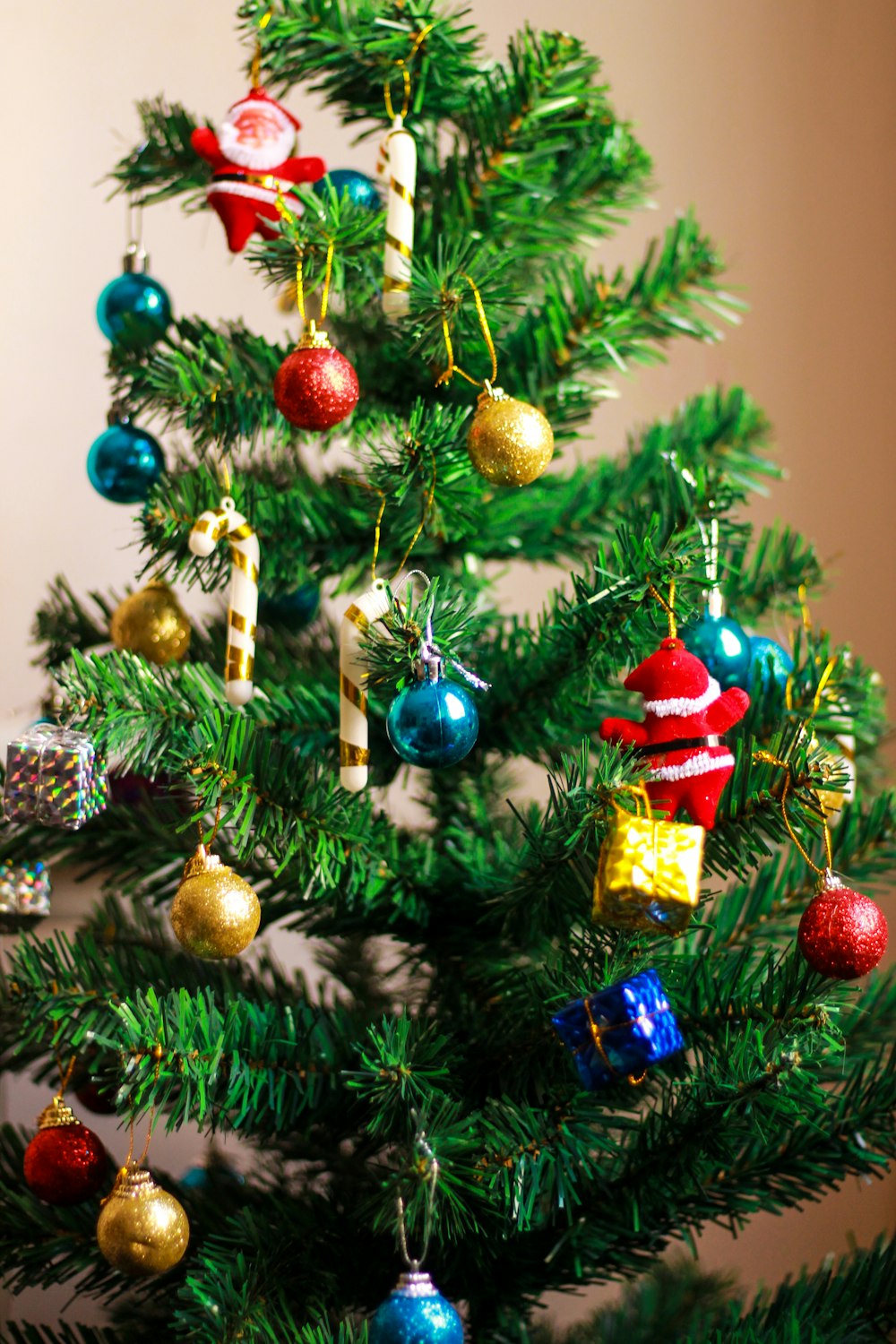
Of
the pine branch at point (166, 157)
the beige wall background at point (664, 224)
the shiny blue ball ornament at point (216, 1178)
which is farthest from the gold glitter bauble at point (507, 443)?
the beige wall background at point (664, 224)

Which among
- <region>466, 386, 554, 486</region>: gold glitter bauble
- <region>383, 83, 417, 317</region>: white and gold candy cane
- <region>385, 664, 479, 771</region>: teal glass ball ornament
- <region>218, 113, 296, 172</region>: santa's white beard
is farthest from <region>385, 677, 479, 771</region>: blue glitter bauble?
<region>218, 113, 296, 172</region>: santa's white beard

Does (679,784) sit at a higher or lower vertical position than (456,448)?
lower

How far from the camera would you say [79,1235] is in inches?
23.1

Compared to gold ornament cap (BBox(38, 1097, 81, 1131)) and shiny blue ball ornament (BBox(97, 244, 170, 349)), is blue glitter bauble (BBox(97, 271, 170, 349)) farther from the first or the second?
gold ornament cap (BBox(38, 1097, 81, 1131))

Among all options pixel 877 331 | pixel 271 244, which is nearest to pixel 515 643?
pixel 271 244

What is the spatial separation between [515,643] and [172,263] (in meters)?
0.63

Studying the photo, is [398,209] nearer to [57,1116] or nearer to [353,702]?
[353,702]

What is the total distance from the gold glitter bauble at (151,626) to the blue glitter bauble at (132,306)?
149 millimetres

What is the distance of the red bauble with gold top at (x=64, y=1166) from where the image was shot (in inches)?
22.7

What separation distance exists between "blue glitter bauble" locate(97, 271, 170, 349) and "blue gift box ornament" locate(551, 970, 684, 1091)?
443 mm

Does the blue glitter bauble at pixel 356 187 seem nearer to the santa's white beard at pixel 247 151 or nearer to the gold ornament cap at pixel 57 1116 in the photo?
the santa's white beard at pixel 247 151

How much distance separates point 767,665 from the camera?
1.98 ft

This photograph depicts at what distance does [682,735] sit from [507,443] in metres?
0.15

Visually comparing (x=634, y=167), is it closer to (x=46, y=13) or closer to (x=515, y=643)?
(x=515, y=643)
